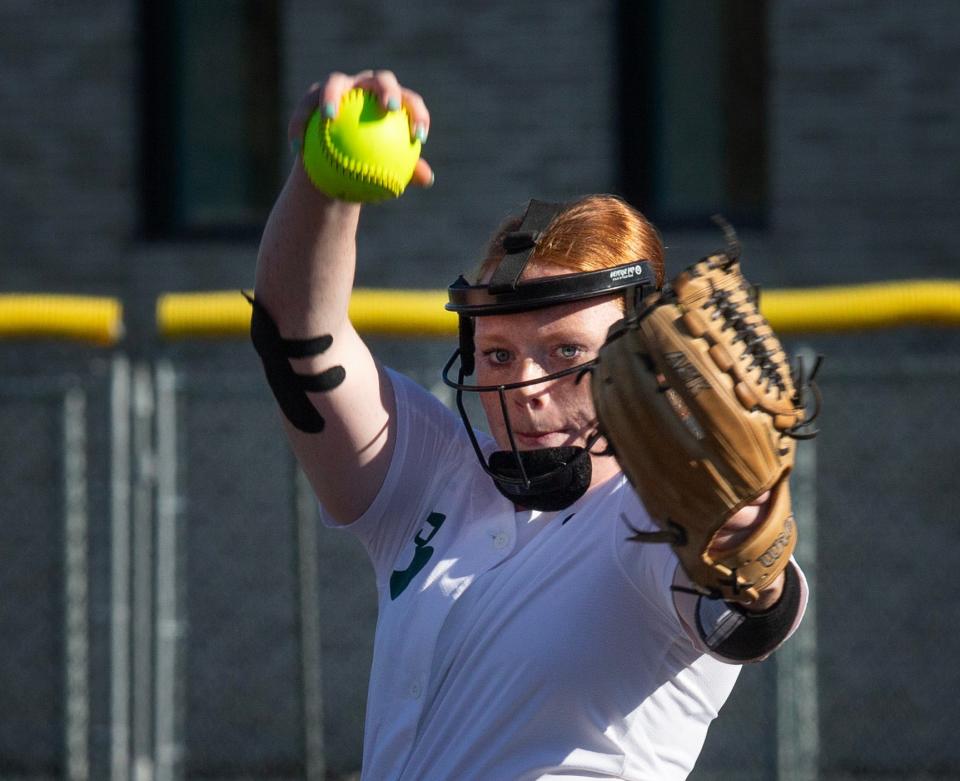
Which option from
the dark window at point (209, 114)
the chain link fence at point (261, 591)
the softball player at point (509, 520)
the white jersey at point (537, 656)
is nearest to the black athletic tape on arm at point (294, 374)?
the softball player at point (509, 520)

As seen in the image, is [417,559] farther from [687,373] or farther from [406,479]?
[687,373]

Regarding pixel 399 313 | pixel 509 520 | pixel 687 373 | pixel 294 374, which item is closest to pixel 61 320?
pixel 399 313

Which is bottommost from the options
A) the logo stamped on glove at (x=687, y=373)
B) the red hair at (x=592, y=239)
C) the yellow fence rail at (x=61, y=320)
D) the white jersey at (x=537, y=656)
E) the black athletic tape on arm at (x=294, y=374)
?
the yellow fence rail at (x=61, y=320)

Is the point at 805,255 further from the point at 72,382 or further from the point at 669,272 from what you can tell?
the point at 72,382

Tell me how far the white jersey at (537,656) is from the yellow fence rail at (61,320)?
3438mm

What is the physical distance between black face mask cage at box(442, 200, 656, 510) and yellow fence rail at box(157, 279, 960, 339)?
10.3 ft

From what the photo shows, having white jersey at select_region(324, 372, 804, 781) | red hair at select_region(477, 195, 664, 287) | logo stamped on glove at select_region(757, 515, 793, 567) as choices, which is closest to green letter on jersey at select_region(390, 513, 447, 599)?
white jersey at select_region(324, 372, 804, 781)

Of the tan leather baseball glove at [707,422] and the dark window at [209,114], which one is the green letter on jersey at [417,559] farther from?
the dark window at [209,114]

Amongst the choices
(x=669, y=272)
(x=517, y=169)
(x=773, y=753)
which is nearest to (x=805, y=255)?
(x=669, y=272)

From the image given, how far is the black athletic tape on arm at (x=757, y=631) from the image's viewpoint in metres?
1.91

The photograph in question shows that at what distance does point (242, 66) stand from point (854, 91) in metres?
3.46

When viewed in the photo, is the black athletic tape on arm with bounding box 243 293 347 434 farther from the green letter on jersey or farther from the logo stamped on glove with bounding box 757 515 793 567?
the logo stamped on glove with bounding box 757 515 793 567

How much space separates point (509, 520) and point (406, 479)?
0.24 metres

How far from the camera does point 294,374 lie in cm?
248
